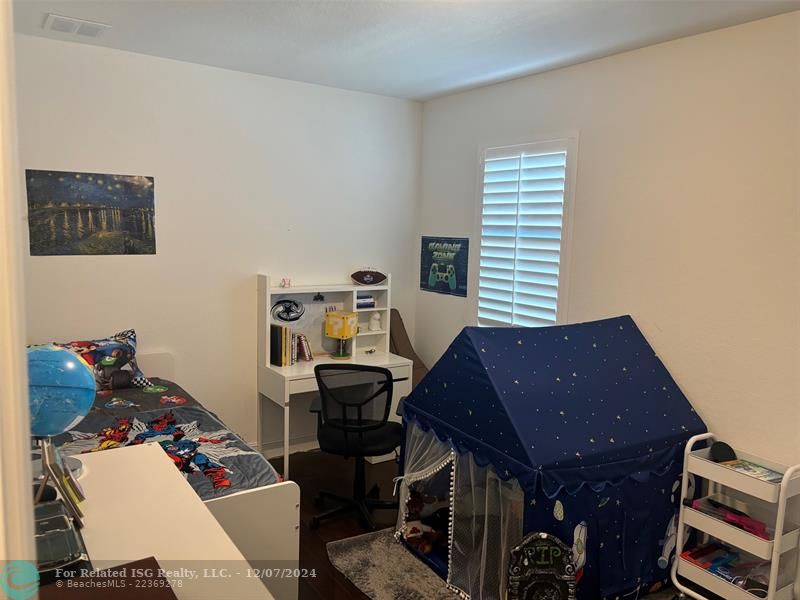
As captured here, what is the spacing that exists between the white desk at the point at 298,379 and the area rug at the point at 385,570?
35.8 inches

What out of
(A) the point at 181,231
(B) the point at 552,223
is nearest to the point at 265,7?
(A) the point at 181,231

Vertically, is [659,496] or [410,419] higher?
[410,419]

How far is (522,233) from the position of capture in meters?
3.88

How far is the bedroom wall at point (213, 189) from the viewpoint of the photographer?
137 inches

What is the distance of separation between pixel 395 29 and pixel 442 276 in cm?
207

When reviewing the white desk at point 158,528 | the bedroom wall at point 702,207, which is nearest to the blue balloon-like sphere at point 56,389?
the white desk at point 158,528

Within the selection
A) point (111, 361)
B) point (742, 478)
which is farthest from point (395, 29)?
point (742, 478)

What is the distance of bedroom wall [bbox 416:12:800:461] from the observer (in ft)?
8.61

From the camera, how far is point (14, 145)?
0.54m

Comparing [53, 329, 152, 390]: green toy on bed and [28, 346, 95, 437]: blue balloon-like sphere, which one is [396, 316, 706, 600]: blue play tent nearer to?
[28, 346, 95, 437]: blue balloon-like sphere

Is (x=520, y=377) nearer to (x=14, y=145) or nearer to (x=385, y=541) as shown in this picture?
(x=385, y=541)

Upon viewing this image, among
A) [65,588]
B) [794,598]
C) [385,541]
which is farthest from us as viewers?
[385,541]

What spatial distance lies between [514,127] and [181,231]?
7.53ft

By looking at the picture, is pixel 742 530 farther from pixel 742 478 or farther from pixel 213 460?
pixel 213 460
